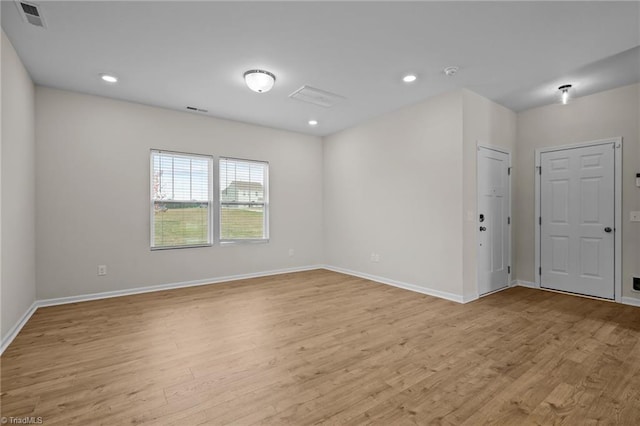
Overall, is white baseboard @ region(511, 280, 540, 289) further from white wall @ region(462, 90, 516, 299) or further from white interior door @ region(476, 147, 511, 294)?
white wall @ region(462, 90, 516, 299)

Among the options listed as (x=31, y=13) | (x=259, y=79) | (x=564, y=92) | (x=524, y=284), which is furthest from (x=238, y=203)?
(x=564, y=92)

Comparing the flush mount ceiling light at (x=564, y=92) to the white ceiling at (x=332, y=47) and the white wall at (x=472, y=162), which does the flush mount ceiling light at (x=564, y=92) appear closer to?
the white ceiling at (x=332, y=47)

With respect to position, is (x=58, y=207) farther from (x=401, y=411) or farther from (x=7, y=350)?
(x=401, y=411)

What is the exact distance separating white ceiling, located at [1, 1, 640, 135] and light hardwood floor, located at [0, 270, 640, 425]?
283cm

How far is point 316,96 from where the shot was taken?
4109mm

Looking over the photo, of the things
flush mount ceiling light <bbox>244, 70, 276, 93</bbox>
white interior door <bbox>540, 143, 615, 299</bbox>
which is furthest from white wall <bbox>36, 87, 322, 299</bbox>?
white interior door <bbox>540, 143, 615, 299</bbox>

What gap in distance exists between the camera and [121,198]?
4.23 meters

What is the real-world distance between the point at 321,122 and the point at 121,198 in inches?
136

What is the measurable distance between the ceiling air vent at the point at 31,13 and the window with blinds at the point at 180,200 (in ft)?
6.96

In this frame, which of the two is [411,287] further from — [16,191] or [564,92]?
[16,191]

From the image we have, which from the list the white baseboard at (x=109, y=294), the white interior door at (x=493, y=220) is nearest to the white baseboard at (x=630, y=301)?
the white interior door at (x=493, y=220)

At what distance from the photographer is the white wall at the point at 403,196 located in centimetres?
396

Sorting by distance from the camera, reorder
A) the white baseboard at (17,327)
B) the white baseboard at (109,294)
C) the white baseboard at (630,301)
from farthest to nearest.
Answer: the white baseboard at (630,301), the white baseboard at (109,294), the white baseboard at (17,327)

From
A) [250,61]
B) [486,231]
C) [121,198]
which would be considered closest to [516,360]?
[486,231]
